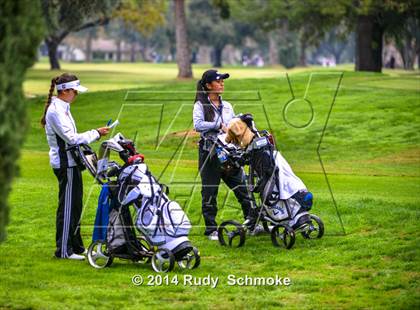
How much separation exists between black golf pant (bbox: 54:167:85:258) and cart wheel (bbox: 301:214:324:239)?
2.71 meters

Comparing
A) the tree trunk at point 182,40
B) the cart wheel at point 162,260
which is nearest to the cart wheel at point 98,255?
the cart wheel at point 162,260

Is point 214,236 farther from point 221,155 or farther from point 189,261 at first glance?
point 189,261

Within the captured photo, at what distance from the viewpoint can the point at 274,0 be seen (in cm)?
6638

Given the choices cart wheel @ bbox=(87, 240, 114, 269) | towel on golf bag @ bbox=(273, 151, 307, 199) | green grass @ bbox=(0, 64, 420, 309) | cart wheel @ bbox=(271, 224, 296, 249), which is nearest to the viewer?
green grass @ bbox=(0, 64, 420, 309)

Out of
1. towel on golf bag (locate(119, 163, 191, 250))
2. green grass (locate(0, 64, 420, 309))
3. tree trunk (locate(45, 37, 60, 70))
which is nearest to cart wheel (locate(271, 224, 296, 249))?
green grass (locate(0, 64, 420, 309))

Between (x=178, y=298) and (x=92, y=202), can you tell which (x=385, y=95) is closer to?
(x=92, y=202)

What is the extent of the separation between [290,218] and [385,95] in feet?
75.5

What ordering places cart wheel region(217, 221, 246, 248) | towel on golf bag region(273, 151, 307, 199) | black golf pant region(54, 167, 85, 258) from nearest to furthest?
1. black golf pant region(54, 167, 85, 258)
2. towel on golf bag region(273, 151, 307, 199)
3. cart wheel region(217, 221, 246, 248)

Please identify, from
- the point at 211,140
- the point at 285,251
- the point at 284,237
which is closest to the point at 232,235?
the point at 284,237

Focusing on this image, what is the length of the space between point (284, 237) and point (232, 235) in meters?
0.65

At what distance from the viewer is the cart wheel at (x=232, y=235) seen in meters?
12.5

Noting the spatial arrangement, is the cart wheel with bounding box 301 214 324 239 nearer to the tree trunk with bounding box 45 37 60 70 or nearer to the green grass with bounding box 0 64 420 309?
the green grass with bounding box 0 64 420 309

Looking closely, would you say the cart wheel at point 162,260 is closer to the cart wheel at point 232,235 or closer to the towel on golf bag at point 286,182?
the cart wheel at point 232,235

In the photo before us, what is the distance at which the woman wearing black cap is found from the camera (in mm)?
12789
